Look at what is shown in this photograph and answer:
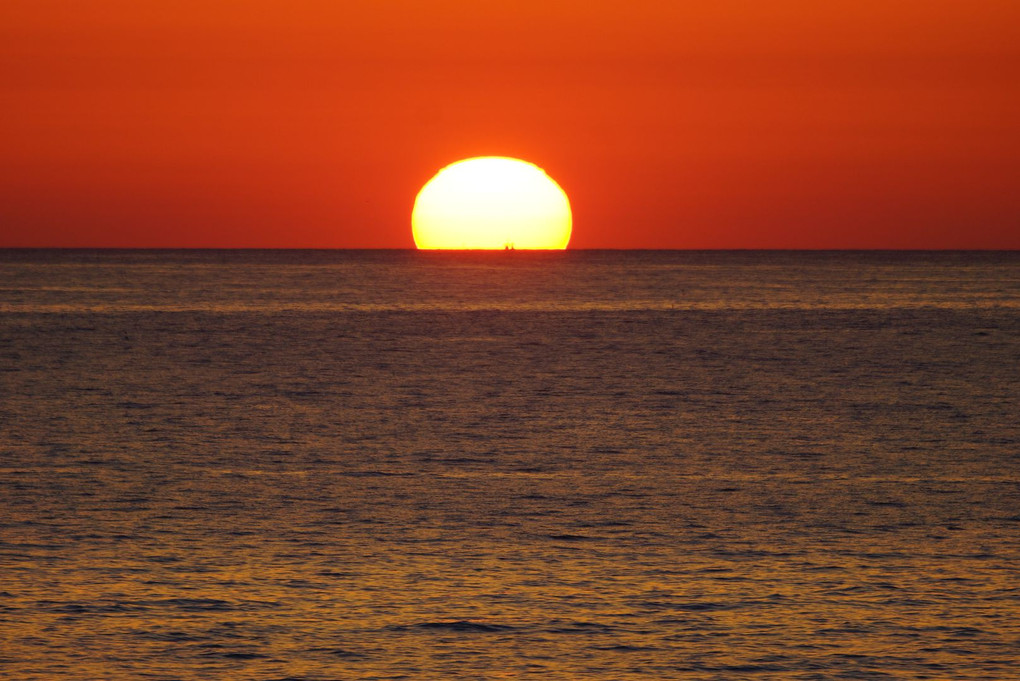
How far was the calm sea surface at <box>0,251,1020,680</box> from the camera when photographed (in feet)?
33.7

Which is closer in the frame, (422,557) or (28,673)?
(28,673)

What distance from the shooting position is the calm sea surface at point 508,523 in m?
10.3

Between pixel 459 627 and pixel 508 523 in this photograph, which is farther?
pixel 508 523

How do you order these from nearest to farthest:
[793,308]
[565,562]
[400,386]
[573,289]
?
[565,562] → [400,386] → [793,308] → [573,289]

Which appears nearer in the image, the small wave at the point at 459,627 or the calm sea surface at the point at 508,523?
the calm sea surface at the point at 508,523

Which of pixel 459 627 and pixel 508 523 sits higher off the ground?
pixel 508 523

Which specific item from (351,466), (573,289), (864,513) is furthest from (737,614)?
(573,289)

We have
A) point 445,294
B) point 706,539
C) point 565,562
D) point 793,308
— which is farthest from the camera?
point 445,294

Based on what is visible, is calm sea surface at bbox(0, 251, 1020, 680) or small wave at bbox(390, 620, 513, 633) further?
small wave at bbox(390, 620, 513, 633)

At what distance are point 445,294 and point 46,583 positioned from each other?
103 meters

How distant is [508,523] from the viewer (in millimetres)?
14938

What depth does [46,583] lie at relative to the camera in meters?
11.9

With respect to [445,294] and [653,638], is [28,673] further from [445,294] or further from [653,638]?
[445,294]

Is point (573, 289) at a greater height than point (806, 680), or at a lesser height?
greater
